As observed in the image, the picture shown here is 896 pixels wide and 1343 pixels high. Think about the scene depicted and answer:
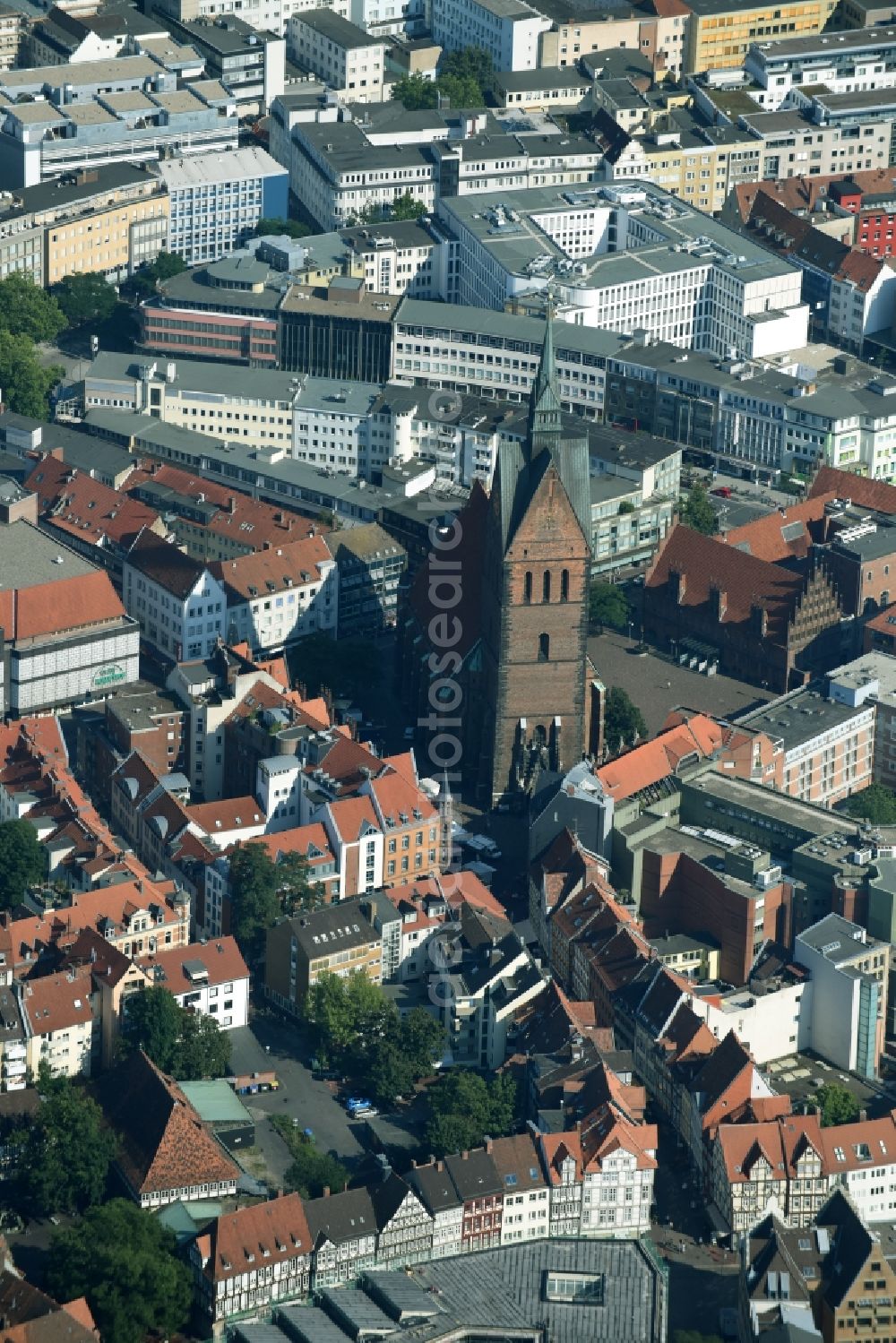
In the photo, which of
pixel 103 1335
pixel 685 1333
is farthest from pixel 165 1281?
pixel 685 1333

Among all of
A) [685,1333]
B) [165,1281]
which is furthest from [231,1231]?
[685,1333]

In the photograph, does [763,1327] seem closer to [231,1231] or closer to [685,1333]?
[685,1333]

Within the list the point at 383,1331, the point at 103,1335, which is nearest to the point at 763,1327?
the point at 383,1331

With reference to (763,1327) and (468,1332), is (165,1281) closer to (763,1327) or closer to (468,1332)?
(468,1332)

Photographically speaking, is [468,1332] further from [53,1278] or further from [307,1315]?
[53,1278]

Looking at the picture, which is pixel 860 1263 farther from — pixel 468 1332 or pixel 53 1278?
pixel 53 1278
